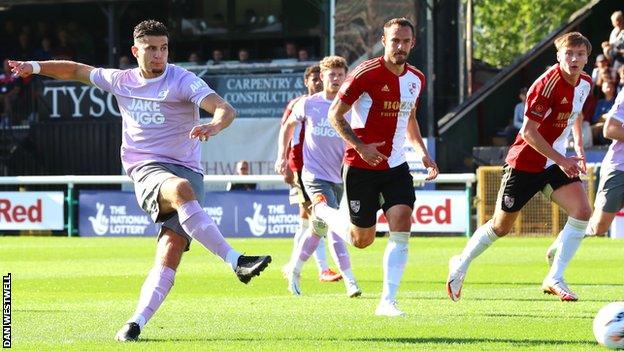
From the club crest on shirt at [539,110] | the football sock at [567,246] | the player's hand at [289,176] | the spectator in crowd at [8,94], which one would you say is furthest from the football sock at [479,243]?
the spectator in crowd at [8,94]

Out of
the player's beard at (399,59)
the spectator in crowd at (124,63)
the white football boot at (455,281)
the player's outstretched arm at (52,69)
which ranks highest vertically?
the spectator in crowd at (124,63)

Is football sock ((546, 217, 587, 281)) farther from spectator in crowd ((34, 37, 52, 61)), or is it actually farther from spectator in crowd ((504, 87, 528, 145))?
spectator in crowd ((34, 37, 52, 61))

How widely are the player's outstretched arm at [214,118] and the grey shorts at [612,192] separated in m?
5.85

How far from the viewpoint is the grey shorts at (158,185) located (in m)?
10.2

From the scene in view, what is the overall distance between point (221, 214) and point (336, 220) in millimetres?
15416

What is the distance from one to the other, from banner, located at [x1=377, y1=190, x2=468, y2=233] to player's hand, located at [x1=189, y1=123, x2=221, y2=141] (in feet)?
55.8

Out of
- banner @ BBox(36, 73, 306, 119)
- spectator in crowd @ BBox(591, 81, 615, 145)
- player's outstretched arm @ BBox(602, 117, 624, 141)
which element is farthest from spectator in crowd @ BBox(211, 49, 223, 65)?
player's outstretched arm @ BBox(602, 117, 624, 141)

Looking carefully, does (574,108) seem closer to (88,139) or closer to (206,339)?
(206,339)

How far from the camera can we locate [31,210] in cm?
2916

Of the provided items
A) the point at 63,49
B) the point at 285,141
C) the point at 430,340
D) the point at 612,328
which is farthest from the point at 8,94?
the point at 612,328

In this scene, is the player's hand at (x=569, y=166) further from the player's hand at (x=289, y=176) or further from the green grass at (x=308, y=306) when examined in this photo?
the player's hand at (x=289, y=176)

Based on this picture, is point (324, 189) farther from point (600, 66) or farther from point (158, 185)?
point (600, 66)

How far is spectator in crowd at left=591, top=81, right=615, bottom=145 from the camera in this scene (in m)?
28.2

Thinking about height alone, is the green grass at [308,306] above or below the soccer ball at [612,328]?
below
